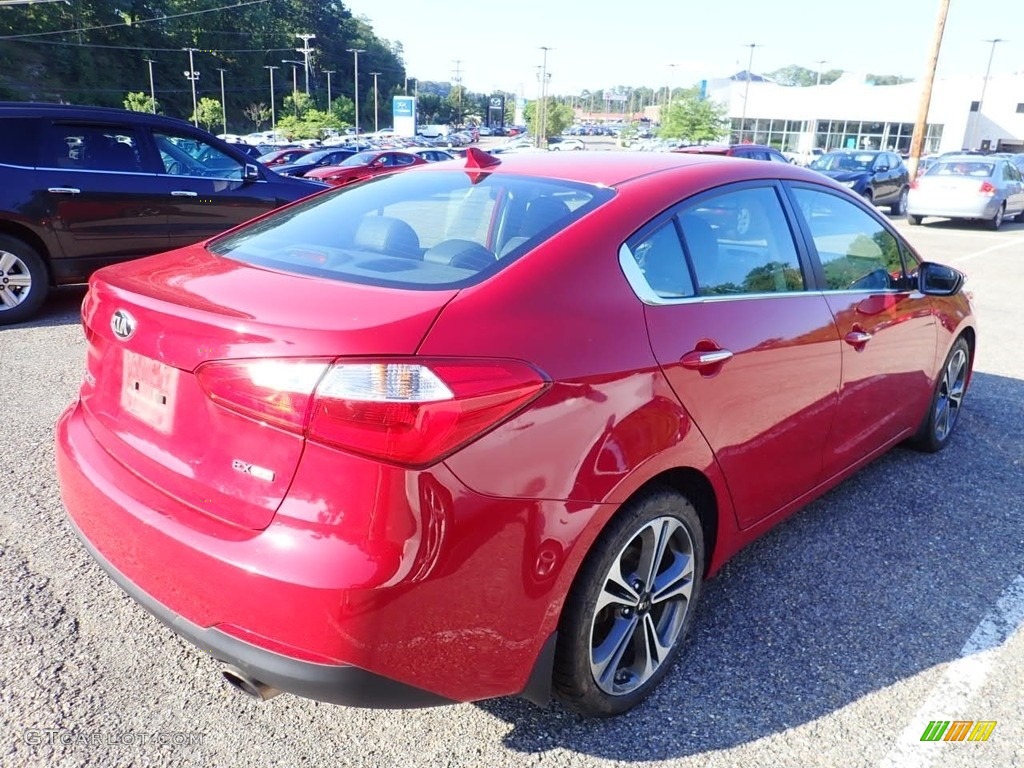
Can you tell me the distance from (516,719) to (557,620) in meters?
0.50

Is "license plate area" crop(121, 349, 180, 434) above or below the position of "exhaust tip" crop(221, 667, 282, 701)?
above

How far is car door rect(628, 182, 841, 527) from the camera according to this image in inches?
93.2

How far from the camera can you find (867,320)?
332 centimetres

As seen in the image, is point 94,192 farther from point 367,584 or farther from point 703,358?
point 367,584

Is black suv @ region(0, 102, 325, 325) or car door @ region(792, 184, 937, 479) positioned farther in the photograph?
black suv @ region(0, 102, 325, 325)

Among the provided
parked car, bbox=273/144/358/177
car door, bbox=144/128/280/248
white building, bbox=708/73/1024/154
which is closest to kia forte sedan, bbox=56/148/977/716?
car door, bbox=144/128/280/248

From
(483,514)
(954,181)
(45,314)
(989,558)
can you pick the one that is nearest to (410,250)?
(483,514)

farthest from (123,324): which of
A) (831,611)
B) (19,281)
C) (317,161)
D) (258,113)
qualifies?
(258,113)

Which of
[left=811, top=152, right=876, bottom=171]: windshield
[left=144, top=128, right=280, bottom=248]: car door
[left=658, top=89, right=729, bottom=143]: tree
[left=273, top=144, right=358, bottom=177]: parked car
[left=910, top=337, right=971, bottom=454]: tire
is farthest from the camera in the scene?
[left=658, top=89, right=729, bottom=143]: tree

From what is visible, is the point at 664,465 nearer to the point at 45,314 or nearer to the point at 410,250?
the point at 410,250

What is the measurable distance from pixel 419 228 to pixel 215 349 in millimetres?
983

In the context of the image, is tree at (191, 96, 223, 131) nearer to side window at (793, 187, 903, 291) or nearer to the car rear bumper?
side window at (793, 187, 903, 291)

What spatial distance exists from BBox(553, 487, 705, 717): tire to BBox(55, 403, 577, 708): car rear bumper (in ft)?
0.42

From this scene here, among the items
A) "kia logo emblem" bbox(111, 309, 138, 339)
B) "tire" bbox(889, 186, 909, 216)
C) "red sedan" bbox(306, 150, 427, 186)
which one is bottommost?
"tire" bbox(889, 186, 909, 216)
